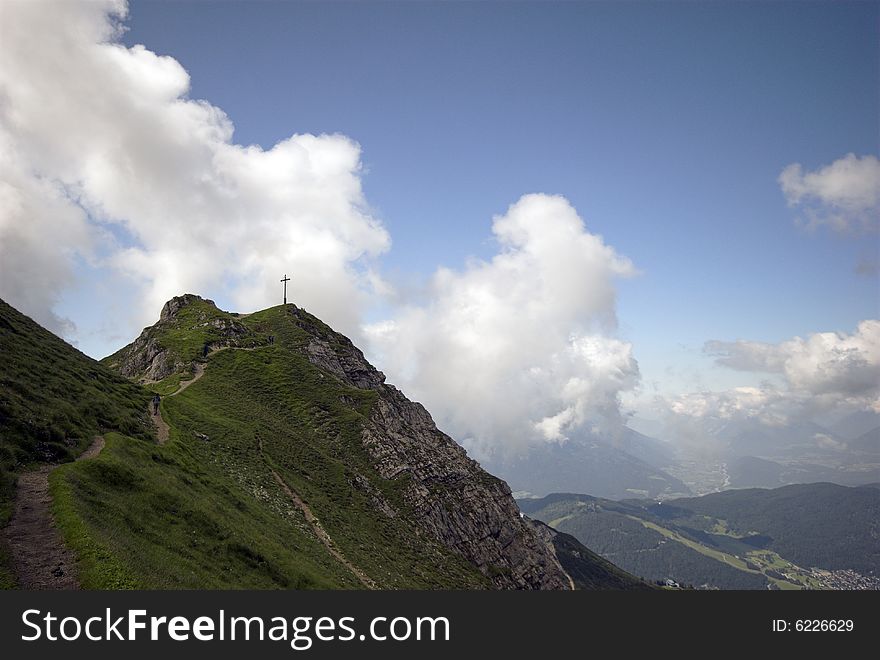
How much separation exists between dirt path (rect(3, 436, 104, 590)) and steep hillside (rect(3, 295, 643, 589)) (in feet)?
1.85

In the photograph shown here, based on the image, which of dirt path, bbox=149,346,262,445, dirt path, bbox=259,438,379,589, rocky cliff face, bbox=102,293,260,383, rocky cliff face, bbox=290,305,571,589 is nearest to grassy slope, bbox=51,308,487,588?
dirt path, bbox=259,438,379,589

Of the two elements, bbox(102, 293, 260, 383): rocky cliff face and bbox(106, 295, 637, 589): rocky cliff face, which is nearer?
bbox(106, 295, 637, 589): rocky cliff face

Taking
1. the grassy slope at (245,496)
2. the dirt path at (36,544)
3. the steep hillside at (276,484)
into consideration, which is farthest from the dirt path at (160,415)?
the dirt path at (36,544)

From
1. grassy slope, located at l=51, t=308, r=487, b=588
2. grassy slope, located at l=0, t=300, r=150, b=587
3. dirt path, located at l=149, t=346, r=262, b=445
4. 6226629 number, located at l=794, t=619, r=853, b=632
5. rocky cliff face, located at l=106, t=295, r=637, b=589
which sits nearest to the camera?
grassy slope, located at l=51, t=308, r=487, b=588

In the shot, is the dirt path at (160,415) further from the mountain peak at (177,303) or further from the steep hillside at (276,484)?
the mountain peak at (177,303)

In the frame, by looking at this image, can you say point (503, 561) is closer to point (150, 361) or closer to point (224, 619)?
point (224, 619)

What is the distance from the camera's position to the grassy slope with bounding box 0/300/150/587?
30.7 meters

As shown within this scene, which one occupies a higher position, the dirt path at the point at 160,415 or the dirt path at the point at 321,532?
the dirt path at the point at 160,415

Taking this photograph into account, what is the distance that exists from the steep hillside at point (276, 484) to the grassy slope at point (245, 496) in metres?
0.19

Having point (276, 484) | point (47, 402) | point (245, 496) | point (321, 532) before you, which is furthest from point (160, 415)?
point (321, 532)

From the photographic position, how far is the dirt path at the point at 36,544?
1927 cm

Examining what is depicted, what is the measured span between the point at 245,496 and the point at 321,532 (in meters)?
11.1

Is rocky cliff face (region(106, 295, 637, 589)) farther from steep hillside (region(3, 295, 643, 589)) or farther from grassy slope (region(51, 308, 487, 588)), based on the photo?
grassy slope (region(51, 308, 487, 588))

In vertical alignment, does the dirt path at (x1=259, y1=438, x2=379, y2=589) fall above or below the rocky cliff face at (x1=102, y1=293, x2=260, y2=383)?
below
